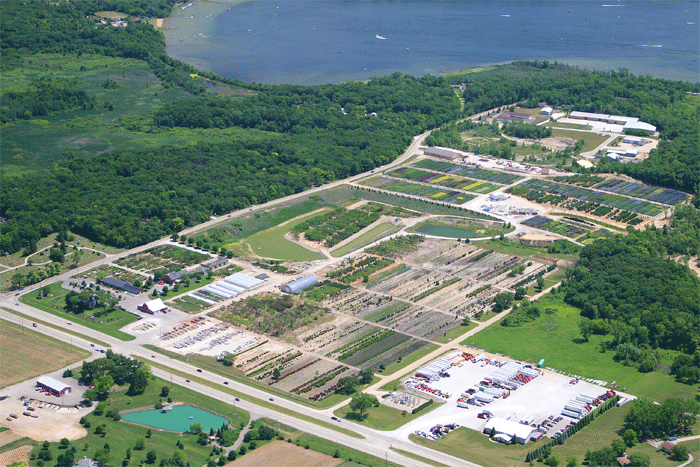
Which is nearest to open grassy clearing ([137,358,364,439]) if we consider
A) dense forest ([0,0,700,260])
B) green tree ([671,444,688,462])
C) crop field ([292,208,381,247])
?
green tree ([671,444,688,462])

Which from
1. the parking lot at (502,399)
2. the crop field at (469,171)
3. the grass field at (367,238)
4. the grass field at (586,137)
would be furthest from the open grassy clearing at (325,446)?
the grass field at (586,137)

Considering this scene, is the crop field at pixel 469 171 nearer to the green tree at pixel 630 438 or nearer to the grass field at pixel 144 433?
the green tree at pixel 630 438

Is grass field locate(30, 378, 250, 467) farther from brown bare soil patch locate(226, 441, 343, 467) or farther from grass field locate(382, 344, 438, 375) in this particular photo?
grass field locate(382, 344, 438, 375)

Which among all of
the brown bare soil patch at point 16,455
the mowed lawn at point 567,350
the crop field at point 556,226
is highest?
the crop field at point 556,226

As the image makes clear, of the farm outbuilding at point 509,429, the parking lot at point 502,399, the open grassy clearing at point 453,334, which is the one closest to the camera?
the farm outbuilding at point 509,429

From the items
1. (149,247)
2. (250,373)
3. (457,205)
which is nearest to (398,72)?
(457,205)

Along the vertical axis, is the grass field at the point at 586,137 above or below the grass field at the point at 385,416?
above
